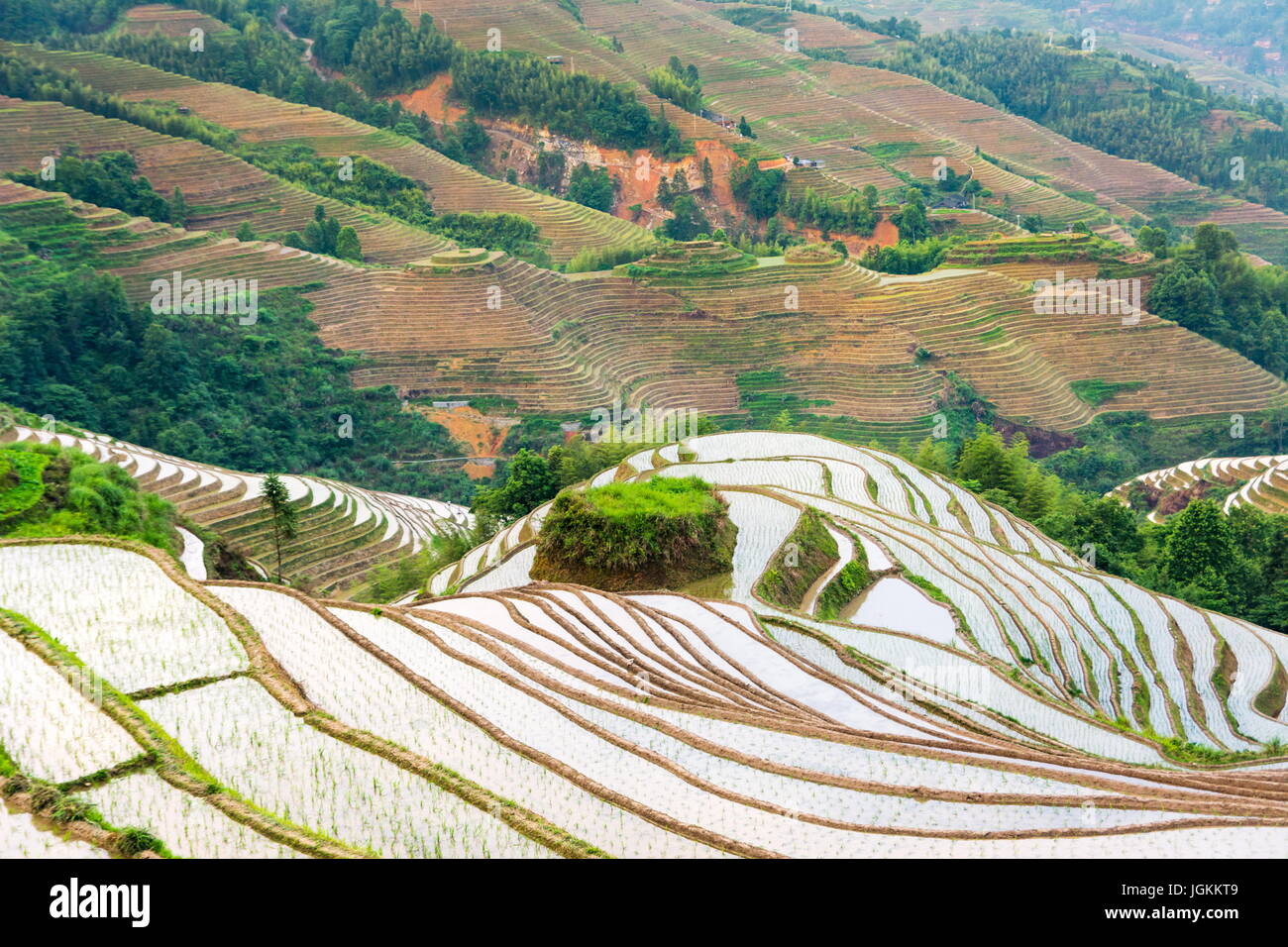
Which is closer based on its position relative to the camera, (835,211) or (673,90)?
(835,211)

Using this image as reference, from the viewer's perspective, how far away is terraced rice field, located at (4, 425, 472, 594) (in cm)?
2464

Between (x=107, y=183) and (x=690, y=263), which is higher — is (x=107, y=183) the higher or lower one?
the higher one

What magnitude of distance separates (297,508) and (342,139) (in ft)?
112

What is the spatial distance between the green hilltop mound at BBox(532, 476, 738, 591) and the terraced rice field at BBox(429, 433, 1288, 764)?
0.62m

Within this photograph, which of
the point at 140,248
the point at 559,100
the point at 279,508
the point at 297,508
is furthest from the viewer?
the point at 559,100

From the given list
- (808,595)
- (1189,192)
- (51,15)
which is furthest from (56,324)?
(1189,192)

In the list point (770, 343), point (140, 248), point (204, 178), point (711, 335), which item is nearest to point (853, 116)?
point (770, 343)

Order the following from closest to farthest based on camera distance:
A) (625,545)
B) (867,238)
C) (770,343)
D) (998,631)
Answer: (998,631), (625,545), (770,343), (867,238)

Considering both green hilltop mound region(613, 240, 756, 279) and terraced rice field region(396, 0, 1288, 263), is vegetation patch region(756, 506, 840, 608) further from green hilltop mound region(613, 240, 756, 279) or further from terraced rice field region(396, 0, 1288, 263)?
terraced rice field region(396, 0, 1288, 263)

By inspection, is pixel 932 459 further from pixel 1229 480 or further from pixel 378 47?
pixel 378 47

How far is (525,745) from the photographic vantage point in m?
9.12

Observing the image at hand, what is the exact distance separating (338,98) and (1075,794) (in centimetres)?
6079

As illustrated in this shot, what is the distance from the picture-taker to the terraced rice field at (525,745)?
25.7 ft

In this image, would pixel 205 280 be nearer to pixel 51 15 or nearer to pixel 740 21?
pixel 51 15
